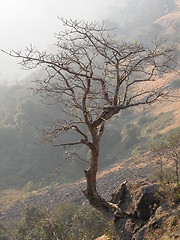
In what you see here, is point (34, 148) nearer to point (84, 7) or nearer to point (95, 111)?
point (95, 111)

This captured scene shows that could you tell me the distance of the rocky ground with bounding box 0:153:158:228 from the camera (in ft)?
71.8

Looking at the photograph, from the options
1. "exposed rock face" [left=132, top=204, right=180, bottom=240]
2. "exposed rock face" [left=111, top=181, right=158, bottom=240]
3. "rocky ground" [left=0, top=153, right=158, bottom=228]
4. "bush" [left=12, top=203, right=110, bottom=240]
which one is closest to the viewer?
"exposed rock face" [left=132, top=204, right=180, bottom=240]

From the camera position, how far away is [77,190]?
2436 cm

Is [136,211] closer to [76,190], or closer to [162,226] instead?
[162,226]

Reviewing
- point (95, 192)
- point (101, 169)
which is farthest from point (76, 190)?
point (95, 192)

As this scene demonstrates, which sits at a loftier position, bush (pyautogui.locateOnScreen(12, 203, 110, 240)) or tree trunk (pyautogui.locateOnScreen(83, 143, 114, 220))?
tree trunk (pyautogui.locateOnScreen(83, 143, 114, 220))

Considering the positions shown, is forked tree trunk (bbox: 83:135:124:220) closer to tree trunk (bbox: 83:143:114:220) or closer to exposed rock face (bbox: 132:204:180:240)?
tree trunk (bbox: 83:143:114:220)

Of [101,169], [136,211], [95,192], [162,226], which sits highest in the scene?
[101,169]

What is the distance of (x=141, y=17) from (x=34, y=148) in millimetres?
82656

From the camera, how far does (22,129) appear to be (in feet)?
126

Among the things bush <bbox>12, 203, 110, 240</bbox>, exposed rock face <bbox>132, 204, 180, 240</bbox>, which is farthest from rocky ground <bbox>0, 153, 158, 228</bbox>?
exposed rock face <bbox>132, 204, 180, 240</bbox>

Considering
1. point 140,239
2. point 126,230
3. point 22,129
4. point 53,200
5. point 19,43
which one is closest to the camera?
point 140,239

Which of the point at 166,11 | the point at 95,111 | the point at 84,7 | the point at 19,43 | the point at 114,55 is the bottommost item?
the point at 95,111

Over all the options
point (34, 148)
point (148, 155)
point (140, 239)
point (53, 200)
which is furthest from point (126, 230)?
point (34, 148)
